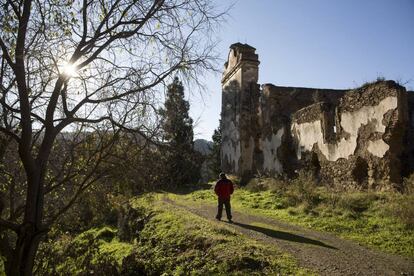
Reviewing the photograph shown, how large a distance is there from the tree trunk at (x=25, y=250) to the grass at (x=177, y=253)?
222cm

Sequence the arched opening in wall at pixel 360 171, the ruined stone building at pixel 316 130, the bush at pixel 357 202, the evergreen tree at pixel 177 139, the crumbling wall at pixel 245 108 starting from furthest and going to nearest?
1. the crumbling wall at pixel 245 108
2. the arched opening in wall at pixel 360 171
3. the ruined stone building at pixel 316 130
4. the bush at pixel 357 202
5. the evergreen tree at pixel 177 139

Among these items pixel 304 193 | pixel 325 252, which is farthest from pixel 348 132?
pixel 325 252

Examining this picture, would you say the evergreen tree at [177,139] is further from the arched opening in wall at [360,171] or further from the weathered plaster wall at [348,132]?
the arched opening in wall at [360,171]

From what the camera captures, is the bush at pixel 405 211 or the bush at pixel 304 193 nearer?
the bush at pixel 405 211

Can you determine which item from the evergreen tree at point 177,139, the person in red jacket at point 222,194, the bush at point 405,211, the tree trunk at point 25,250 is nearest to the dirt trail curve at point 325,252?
the person in red jacket at point 222,194

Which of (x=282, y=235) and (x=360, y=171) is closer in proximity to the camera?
(x=282, y=235)

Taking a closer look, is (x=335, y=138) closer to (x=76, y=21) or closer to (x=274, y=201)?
(x=274, y=201)

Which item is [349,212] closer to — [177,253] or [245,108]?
[177,253]

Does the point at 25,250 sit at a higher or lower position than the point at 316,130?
lower

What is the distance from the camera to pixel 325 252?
8.23 meters

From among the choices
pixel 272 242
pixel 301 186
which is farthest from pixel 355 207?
pixel 272 242

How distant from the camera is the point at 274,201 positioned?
14.8 meters

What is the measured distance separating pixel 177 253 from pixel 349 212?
468cm

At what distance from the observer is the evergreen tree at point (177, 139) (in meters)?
7.96
